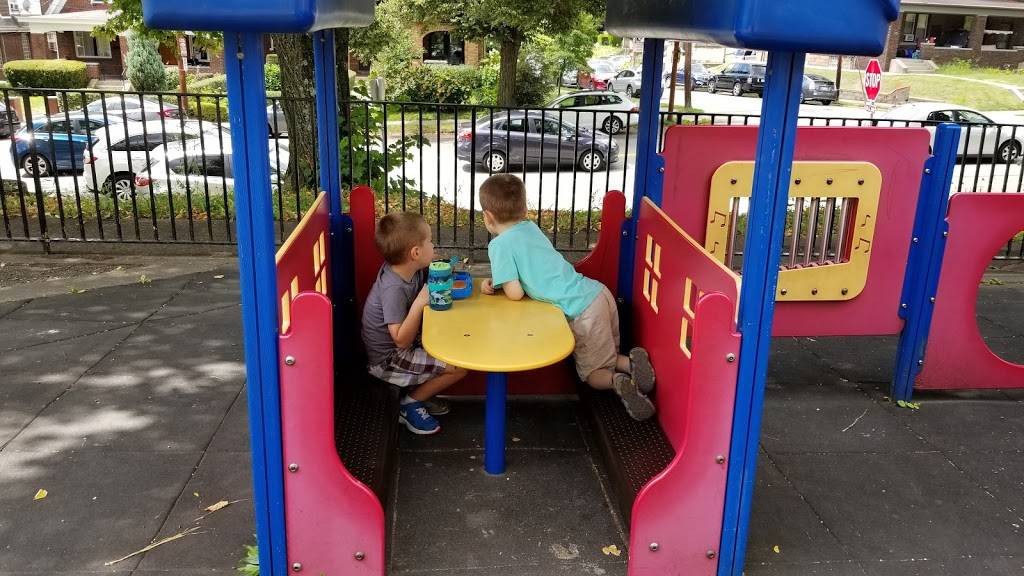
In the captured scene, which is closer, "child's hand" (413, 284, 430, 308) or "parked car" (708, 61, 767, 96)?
"child's hand" (413, 284, 430, 308)

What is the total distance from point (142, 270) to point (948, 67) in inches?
2019

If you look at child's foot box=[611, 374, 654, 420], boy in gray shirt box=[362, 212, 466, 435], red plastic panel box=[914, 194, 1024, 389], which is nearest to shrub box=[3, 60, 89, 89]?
boy in gray shirt box=[362, 212, 466, 435]

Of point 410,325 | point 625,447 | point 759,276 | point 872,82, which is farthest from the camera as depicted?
point 872,82

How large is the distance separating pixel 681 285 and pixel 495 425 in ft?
3.28

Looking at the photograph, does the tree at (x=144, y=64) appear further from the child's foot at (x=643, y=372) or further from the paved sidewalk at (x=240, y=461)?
the child's foot at (x=643, y=372)

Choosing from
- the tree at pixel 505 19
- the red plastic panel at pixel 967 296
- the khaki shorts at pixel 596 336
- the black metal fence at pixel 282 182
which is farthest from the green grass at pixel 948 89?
the khaki shorts at pixel 596 336

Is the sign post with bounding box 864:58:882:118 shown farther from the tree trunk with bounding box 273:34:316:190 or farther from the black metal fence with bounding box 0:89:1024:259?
the tree trunk with bounding box 273:34:316:190

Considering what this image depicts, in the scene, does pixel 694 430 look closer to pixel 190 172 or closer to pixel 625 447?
pixel 625 447

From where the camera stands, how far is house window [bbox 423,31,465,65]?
39344mm

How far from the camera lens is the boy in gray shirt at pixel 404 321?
3727mm

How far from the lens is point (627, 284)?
14.6ft

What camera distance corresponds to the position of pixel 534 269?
3.73 meters

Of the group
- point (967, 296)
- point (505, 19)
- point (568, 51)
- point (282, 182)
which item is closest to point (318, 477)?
point (967, 296)

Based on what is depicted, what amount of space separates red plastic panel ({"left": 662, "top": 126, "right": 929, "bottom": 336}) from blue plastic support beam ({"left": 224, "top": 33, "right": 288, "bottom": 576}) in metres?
2.49
